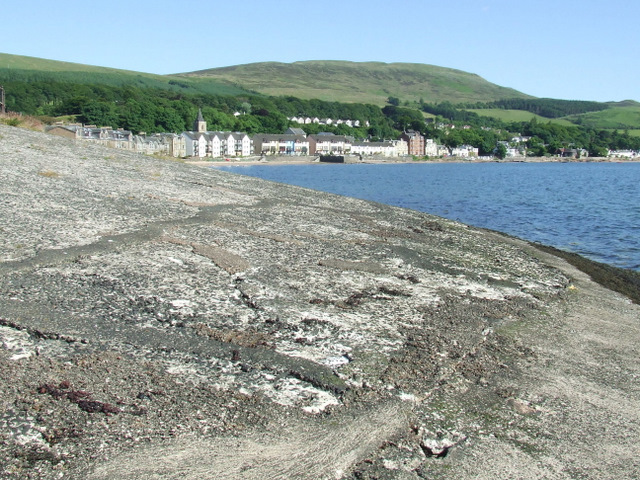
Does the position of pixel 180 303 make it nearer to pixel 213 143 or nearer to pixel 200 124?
pixel 213 143

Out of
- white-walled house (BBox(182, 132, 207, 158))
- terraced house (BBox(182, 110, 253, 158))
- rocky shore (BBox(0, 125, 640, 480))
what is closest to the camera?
rocky shore (BBox(0, 125, 640, 480))

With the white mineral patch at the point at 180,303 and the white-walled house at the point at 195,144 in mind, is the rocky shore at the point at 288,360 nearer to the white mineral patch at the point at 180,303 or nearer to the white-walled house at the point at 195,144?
the white mineral patch at the point at 180,303

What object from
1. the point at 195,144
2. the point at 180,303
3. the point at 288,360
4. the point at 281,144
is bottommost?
the point at 288,360

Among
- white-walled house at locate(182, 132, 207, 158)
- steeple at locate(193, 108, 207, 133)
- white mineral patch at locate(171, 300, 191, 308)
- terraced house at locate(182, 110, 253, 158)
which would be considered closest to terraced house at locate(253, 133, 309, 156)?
terraced house at locate(182, 110, 253, 158)

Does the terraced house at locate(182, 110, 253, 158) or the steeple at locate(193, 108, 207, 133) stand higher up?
the steeple at locate(193, 108, 207, 133)

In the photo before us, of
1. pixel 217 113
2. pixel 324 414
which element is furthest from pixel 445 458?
pixel 217 113

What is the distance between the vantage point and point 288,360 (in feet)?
18.3

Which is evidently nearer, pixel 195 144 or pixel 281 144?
pixel 195 144

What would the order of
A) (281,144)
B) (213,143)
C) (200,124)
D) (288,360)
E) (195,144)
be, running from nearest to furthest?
(288,360) < (195,144) < (213,143) < (200,124) < (281,144)

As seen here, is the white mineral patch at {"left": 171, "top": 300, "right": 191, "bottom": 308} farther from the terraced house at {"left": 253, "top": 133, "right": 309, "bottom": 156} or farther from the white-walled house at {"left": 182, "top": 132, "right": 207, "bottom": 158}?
the terraced house at {"left": 253, "top": 133, "right": 309, "bottom": 156}

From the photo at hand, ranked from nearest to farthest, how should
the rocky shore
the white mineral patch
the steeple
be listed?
the rocky shore
the white mineral patch
the steeple

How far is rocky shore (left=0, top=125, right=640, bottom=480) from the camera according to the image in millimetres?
4141

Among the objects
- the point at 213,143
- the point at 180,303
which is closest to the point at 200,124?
the point at 213,143

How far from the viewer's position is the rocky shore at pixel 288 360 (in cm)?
414
